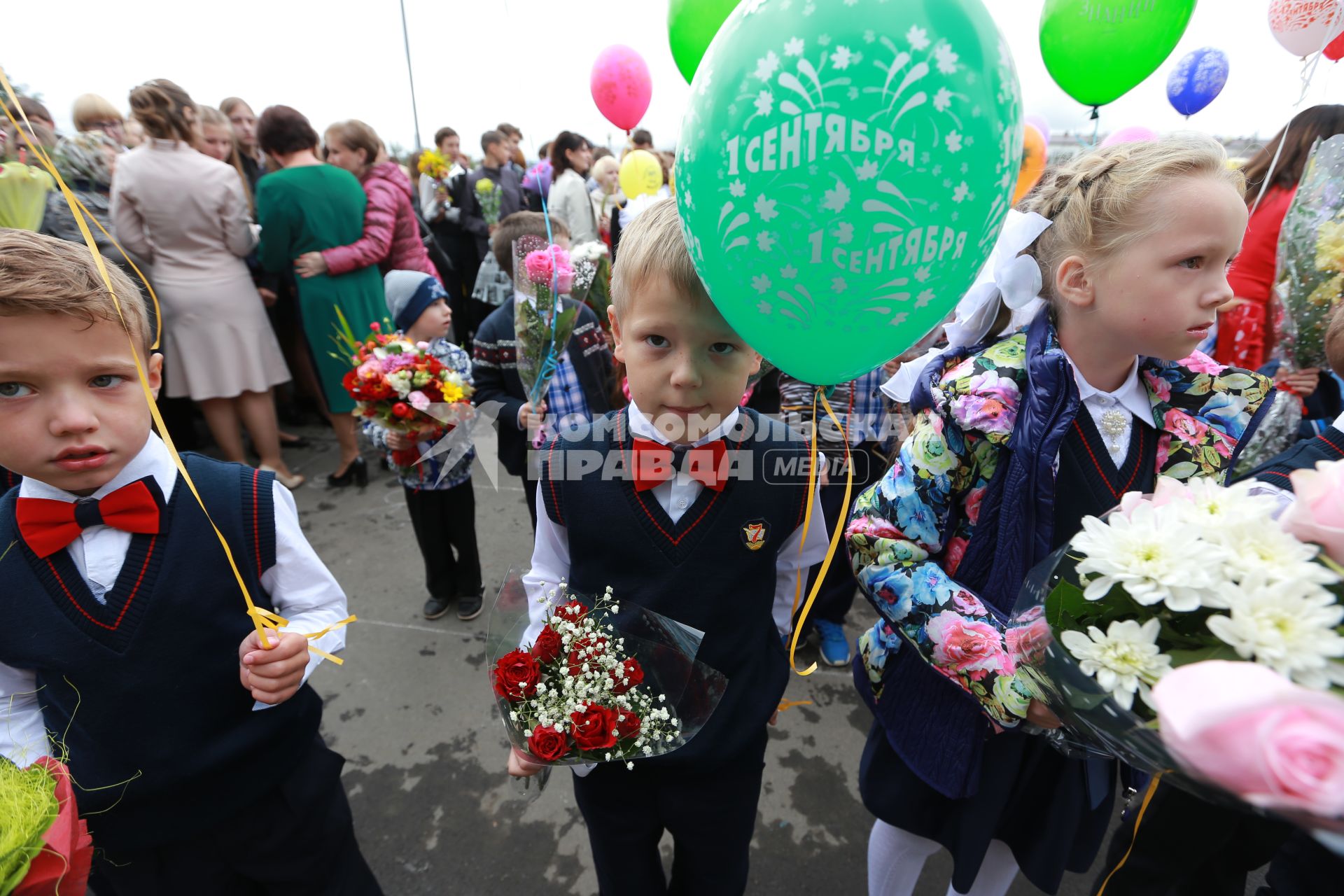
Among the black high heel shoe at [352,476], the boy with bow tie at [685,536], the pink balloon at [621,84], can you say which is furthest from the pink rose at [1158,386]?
the black high heel shoe at [352,476]

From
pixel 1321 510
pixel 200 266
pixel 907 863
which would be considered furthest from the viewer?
pixel 200 266

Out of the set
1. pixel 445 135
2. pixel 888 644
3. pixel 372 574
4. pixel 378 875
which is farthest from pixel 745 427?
pixel 445 135

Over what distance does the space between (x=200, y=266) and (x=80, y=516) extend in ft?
11.6

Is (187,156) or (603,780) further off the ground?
(187,156)

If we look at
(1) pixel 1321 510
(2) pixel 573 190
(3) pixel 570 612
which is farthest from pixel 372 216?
(1) pixel 1321 510

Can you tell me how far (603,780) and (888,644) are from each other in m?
0.75

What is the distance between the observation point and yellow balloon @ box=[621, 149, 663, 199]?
221 inches

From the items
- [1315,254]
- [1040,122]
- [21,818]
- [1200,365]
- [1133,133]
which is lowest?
[21,818]

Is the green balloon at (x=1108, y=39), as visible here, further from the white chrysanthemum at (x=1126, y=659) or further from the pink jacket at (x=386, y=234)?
the pink jacket at (x=386, y=234)

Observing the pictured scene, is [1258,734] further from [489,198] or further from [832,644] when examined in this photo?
[489,198]

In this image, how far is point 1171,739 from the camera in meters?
0.62

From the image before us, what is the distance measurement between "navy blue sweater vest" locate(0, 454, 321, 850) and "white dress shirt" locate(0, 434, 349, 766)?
0.07 ft

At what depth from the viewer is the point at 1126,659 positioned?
29.4 inches

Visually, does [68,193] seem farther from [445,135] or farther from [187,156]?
[445,135]
